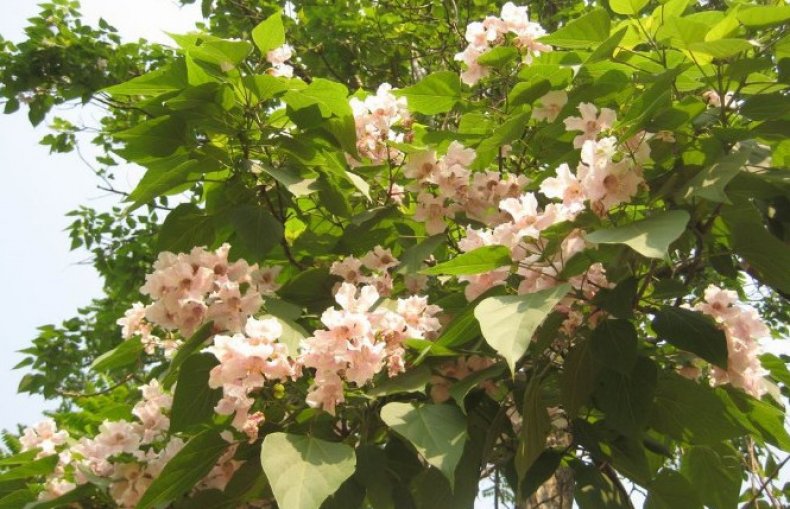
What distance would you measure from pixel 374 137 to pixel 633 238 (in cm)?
86

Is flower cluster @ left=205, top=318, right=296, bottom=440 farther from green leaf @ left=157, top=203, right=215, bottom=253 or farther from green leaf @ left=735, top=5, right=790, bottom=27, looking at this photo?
green leaf @ left=735, top=5, right=790, bottom=27

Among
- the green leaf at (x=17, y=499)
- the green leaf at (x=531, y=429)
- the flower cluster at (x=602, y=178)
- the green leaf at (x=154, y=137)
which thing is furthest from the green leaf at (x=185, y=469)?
the flower cluster at (x=602, y=178)

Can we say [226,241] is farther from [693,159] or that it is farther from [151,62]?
[151,62]

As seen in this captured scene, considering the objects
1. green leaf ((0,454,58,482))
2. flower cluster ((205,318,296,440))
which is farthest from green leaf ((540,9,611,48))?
green leaf ((0,454,58,482))

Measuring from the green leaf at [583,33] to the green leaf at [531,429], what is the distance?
66 cm

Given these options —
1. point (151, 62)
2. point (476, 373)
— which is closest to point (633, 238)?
point (476, 373)

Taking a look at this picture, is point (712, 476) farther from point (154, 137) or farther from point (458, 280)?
point (154, 137)

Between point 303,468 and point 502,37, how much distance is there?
1205 millimetres

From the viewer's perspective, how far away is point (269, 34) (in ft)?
5.53

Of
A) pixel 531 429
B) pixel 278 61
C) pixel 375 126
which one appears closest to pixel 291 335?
pixel 531 429

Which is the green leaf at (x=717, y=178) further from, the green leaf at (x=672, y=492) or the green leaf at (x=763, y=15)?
the green leaf at (x=672, y=492)

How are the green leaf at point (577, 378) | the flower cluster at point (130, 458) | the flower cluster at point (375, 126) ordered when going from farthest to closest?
1. the flower cluster at point (375, 126)
2. the flower cluster at point (130, 458)
3. the green leaf at point (577, 378)

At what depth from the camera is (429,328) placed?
137cm

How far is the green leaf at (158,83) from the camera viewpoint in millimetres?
1507
